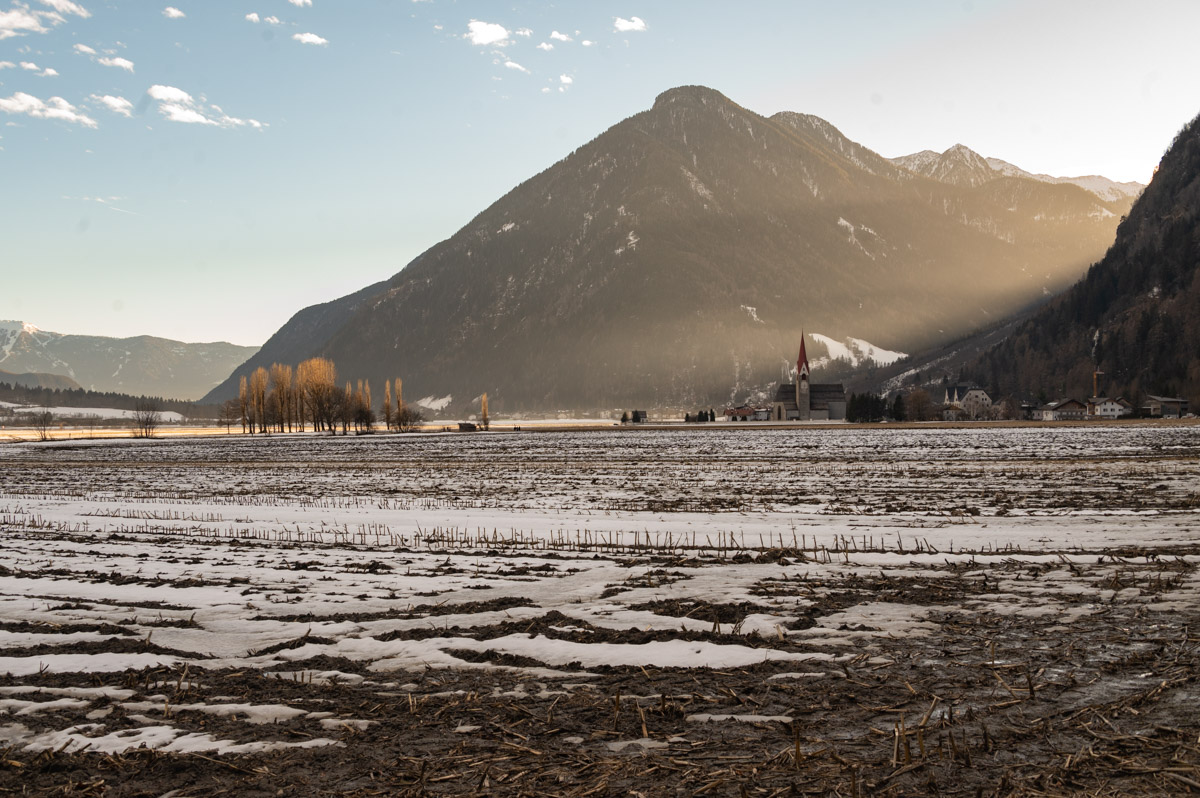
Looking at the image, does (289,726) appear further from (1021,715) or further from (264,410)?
(264,410)

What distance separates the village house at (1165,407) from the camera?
5969 inches

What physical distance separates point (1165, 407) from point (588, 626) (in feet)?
597

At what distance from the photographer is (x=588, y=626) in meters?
10.8

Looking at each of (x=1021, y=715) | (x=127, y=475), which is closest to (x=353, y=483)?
(x=127, y=475)

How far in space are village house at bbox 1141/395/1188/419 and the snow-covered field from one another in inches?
6152

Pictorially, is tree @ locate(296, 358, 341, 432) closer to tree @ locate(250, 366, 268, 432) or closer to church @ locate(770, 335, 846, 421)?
tree @ locate(250, 366, 268, 432)

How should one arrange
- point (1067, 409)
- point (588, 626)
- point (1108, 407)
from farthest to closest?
point (1067, 409) < point (1108, 407) < point (588, 626)

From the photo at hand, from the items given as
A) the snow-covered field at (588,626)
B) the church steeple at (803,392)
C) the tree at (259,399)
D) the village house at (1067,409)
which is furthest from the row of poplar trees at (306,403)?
the snow-covered field at (588,626)

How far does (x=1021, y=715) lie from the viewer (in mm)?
6992

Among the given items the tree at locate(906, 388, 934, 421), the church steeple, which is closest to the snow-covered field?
the tree at locate(906, 388, 934, 421)

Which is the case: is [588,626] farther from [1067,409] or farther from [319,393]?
[1067,409]

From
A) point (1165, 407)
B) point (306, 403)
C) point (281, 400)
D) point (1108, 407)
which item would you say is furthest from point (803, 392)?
point (281, 400)

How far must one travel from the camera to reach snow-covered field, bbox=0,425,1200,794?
283 inches

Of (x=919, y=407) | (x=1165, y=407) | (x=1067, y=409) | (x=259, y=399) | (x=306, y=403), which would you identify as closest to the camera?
(x=1165, y=407)
